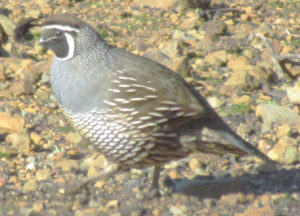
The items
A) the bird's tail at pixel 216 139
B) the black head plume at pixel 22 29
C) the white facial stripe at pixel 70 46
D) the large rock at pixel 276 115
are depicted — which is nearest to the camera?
the bird's tail at pixel 216 139

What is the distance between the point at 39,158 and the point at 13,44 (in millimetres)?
2102

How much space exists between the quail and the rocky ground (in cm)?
40

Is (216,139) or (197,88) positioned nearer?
(216,139)

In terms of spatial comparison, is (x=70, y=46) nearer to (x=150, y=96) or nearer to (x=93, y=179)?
(x=150, y=96)

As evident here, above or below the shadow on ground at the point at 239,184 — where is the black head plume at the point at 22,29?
above

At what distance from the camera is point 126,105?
424cm

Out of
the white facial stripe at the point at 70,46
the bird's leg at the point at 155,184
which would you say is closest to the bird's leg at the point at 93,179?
the bird's leg at the point at 155,184

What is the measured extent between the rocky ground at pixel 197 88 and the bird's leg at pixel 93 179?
0.07 metres

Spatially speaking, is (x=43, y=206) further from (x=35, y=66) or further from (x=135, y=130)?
(x=35, y=66)

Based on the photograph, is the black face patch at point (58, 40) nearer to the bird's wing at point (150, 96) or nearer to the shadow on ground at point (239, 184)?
the bird's wing at point (150, 96)

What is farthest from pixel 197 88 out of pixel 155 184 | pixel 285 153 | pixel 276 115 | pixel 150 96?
pixel 150 96

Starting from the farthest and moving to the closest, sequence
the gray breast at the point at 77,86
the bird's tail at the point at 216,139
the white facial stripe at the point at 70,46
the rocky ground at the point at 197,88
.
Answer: the rocky ground at the point at 197,88
the white facial stripe at the point at 70,46
the bird's tail at the point at 216,139
the gray breast at the point at 77,86

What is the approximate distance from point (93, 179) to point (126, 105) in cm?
71

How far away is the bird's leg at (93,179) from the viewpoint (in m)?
4.55
